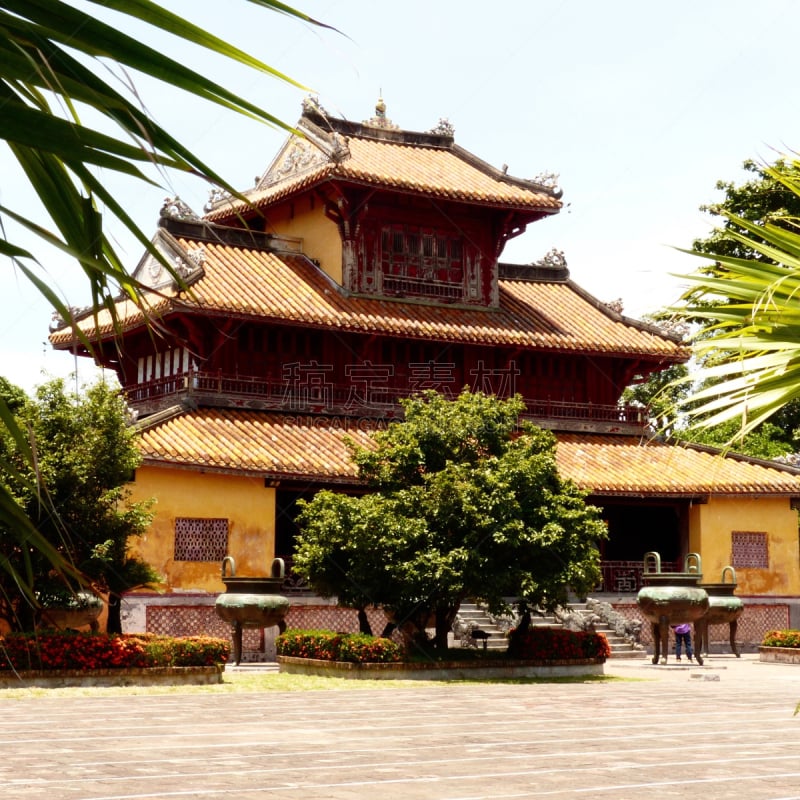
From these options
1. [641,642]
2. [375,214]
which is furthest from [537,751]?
[375,214]

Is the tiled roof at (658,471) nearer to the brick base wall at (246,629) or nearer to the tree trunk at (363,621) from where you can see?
the brick base wall at (246,629)

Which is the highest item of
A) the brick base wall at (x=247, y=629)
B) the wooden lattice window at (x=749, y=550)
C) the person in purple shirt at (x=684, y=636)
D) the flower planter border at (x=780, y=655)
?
the wooden lattice window at (x=749, y=550)

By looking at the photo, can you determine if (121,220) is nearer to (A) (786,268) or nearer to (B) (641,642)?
(A) (786,268)

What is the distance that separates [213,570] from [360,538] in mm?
5204

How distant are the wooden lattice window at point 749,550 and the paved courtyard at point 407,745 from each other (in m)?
11.1

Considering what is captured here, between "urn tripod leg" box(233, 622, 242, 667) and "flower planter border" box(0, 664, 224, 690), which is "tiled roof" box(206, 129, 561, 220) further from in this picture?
"flower planter border" box(0, 664, 224, 690)

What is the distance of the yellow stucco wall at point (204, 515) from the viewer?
22.9 m

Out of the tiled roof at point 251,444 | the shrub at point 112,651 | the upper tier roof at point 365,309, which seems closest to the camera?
the shrub at point 112,651

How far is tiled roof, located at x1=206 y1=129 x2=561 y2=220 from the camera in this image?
28.2 meters

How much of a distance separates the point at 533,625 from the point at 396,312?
7.50 m

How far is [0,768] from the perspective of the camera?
354 inches

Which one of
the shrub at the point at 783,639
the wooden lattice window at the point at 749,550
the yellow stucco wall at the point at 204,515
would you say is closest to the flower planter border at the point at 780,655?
the shrub at the point at 783,639

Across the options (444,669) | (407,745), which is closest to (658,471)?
(444,669)

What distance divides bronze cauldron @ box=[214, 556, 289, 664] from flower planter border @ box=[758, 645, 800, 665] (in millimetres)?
10289
